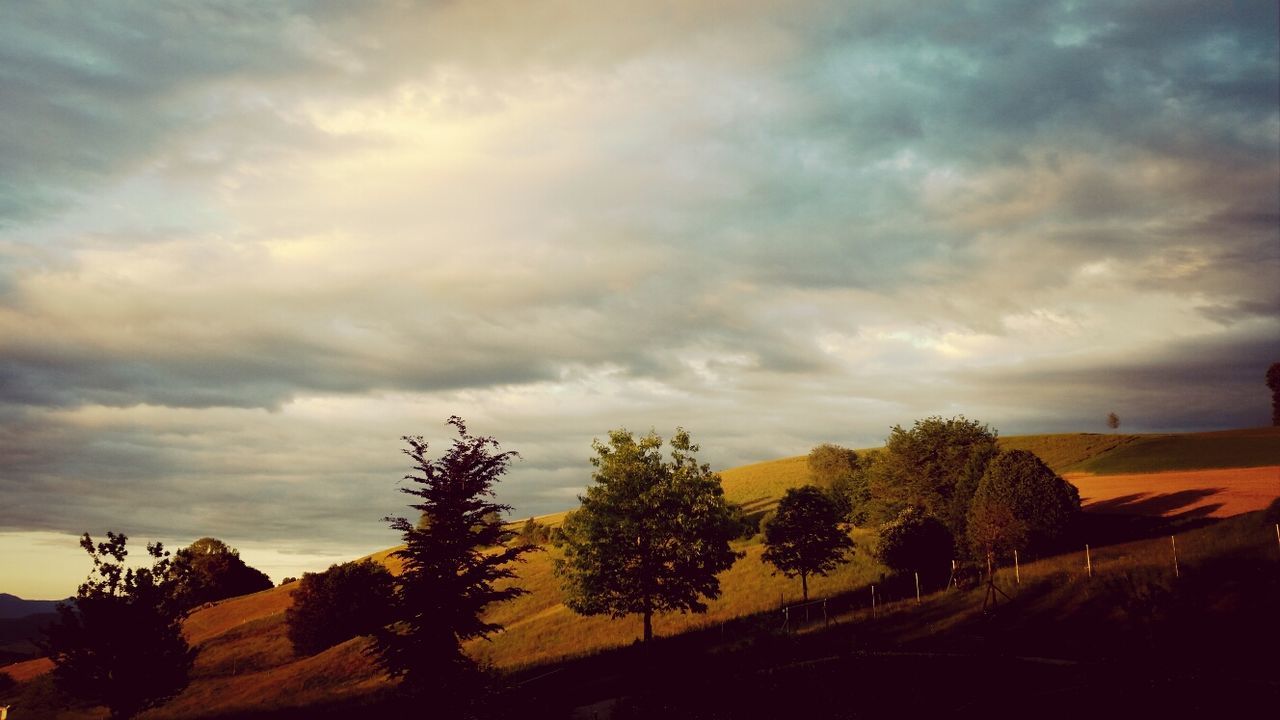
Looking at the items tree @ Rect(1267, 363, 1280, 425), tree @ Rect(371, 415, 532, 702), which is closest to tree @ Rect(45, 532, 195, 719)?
tree @ Rect(371, 415, 532, 702)

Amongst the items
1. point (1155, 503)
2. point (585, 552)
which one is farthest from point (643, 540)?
point (1155, 503)

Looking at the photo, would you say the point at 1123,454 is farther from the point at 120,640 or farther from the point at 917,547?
the point at 120,640

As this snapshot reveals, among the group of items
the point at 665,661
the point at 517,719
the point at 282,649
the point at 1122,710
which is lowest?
the point at 282,649

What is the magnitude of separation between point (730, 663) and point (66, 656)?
83.2ft

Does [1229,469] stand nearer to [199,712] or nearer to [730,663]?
[730,663]

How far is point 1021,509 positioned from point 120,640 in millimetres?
46842

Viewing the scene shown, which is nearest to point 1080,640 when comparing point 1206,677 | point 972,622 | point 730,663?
point 972,622

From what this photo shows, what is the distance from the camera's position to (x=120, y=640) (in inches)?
1076

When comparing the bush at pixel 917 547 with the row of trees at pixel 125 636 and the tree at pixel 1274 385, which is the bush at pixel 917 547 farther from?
the tree at pixel 1274 385

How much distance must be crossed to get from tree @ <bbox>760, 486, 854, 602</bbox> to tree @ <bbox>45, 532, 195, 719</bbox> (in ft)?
111

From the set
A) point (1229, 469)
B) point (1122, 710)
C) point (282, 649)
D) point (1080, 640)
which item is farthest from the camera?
point (1229, 469)

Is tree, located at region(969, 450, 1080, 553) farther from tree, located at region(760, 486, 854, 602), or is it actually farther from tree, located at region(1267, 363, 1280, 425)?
tree, located at region(1267, 363, 1280, 425)

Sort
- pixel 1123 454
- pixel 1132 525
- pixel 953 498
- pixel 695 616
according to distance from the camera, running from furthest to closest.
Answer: pixel 1123 454 < pixel 953 498 < pixel 1132 525 < pixel 695 616

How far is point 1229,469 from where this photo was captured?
77438 mm
